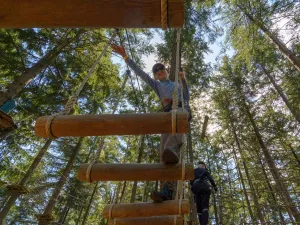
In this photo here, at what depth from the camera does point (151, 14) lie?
3.49ft

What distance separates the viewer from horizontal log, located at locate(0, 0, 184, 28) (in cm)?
104

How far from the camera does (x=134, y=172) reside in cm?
211

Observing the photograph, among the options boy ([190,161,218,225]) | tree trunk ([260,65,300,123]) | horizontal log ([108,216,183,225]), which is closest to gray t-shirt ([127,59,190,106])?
horizontal log ([108,216,183,225])

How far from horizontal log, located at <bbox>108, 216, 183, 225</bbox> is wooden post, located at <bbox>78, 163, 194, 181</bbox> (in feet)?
1.97

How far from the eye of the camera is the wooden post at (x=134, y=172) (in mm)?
2086

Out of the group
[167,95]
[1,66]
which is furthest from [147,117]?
[1,66]

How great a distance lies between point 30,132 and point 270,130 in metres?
9.01

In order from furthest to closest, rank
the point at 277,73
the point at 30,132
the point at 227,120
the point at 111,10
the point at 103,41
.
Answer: the point at 227,120
the point at 277,73
the point at 30,132
the point at 103,41
the point at 111,10

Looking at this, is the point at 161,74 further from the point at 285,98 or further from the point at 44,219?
the point at 285,98

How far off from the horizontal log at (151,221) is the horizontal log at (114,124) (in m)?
1.29

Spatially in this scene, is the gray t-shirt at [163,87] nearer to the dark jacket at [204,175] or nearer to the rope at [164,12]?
the rope at [164,12]

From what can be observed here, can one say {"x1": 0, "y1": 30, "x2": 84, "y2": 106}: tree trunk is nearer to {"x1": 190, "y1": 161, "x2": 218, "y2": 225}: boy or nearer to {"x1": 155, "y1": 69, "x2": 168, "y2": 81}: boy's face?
{"x1": 155, "y1": 69, "x2": 168, "y2": 81}: boy's face

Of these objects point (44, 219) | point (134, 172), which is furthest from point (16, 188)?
point (134, 172)

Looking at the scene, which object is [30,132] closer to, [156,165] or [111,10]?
[156,165]
